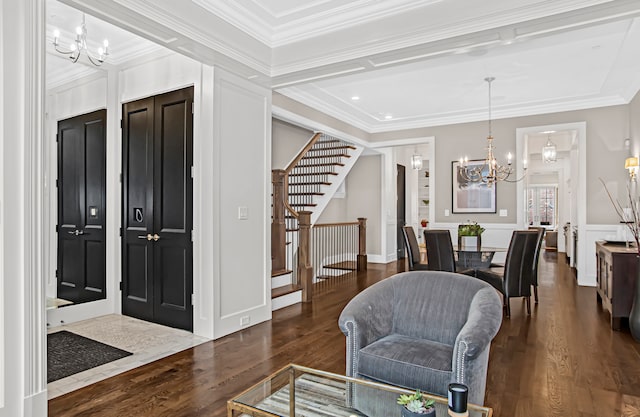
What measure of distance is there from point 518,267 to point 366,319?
9.39ft

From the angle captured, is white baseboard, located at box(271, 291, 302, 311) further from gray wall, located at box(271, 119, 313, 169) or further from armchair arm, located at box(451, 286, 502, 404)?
armchair arm, located at box(451, 286, 502, 404)

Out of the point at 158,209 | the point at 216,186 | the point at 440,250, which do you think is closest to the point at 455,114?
the point at 440,250

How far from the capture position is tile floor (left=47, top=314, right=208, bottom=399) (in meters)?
2.90

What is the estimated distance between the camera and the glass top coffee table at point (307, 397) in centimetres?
169

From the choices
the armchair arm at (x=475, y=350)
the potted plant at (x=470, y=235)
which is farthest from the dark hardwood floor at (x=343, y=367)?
the potted plant at (x=470, y=235)

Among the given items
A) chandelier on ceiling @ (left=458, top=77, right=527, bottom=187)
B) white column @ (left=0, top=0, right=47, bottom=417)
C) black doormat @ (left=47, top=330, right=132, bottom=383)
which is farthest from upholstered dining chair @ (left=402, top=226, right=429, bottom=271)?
white column @ (left=0, top=0, right=47, bottom=417)

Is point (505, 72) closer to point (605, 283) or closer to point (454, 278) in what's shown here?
point (605, 283)

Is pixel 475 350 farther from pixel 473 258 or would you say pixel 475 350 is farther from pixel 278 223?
pixel 278 223

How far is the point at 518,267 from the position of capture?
4.55 meters

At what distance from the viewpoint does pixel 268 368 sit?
3.14 meters

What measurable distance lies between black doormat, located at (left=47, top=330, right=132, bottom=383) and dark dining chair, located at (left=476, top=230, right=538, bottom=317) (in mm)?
3908

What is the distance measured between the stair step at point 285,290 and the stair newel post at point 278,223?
35 centimetres

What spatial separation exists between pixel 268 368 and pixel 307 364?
31 centimetres

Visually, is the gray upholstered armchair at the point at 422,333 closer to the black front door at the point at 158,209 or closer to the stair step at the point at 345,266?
the black front door at the point at 158,209
